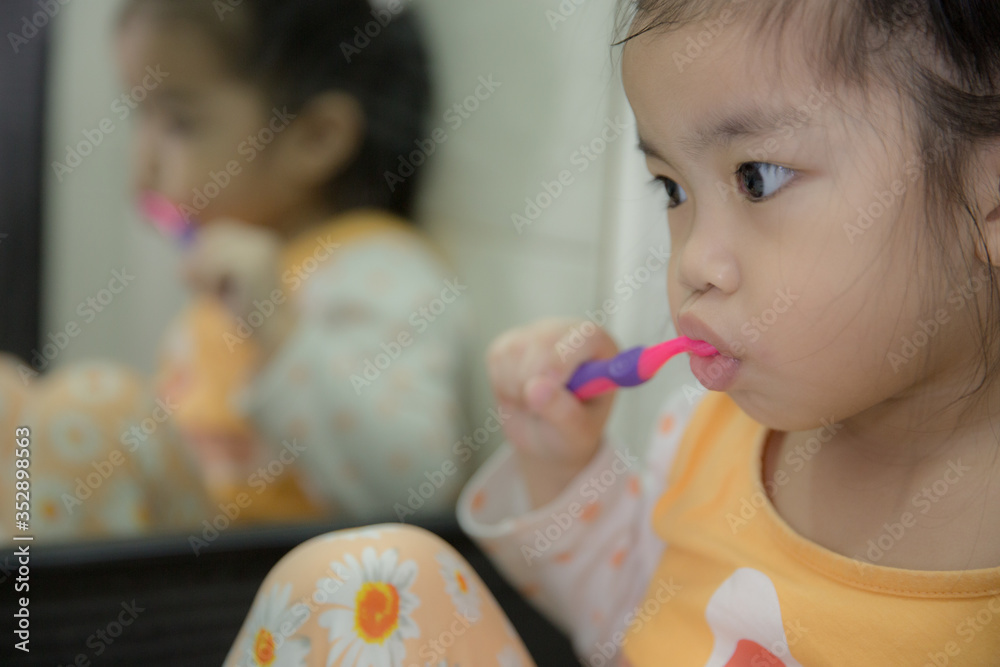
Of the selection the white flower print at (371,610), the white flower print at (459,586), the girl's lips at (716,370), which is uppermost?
the girl's lips at (716,370)

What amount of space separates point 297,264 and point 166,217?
16 centimetres

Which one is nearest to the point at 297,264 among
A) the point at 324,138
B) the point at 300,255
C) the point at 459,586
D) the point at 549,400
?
the point at 300,255

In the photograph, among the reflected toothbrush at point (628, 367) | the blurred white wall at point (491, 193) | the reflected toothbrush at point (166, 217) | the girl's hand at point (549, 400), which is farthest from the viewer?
the reflected toothbrush at point (166, 217)

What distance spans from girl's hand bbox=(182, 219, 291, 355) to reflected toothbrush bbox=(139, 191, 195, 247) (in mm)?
13

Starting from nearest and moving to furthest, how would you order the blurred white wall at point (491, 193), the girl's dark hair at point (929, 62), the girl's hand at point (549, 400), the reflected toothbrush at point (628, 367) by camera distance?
the girl's dark hair at point (929, 62)
the reflected toothbrush at point (628, 367)
the girl's hand at point (549, 400)
the blurred white wall at point (491, 193)

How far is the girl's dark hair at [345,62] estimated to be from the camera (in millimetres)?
978

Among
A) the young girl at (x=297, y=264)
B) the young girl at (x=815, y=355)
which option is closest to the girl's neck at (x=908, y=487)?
the young girl at (x=815, y=355)

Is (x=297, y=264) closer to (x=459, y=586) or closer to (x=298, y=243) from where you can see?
(x=298, y=243)

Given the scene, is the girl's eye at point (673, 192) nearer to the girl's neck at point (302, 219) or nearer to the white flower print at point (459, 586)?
the white flower print at point (459, 586)

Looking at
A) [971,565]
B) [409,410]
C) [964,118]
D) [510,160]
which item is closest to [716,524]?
[971,565]

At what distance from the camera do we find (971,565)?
1.37 ft

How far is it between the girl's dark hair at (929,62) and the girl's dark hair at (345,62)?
2.33 feet

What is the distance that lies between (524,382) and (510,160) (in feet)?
1.61

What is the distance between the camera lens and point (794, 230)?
1.31 ft
